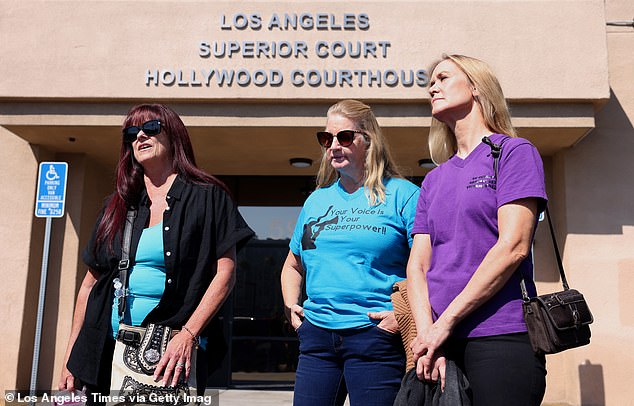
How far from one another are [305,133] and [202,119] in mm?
1229

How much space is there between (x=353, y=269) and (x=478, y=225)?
673mm

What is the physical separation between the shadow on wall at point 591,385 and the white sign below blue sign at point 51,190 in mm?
6292

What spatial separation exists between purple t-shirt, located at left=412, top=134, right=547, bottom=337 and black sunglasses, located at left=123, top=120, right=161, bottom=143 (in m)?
1.23

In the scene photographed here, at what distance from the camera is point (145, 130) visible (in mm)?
2660

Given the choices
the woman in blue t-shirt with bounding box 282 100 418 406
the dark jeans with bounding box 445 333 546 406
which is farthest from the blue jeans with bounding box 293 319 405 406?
the dark jeans with bounding box 445 333 546 406

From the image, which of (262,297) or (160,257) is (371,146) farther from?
(262,297)

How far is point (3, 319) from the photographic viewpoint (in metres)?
7.82

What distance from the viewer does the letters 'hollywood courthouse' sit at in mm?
7086

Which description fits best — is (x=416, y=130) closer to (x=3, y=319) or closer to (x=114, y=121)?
(x=114, y=121)

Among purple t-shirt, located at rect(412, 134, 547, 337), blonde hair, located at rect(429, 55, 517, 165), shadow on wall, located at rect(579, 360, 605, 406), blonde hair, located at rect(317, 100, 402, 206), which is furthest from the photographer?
shadow on wall, located at rect(579, 360, 605, 406)

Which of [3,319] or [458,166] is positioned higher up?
[458,166]

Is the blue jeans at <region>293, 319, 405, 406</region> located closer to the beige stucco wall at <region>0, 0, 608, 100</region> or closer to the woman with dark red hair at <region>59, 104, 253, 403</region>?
the woman with dark red hair at <region>59, 104, 253, 403</region>

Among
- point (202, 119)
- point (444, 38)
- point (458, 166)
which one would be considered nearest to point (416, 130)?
point (444, 38)

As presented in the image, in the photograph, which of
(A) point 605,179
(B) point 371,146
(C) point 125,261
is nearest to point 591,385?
(A) point 605,179
